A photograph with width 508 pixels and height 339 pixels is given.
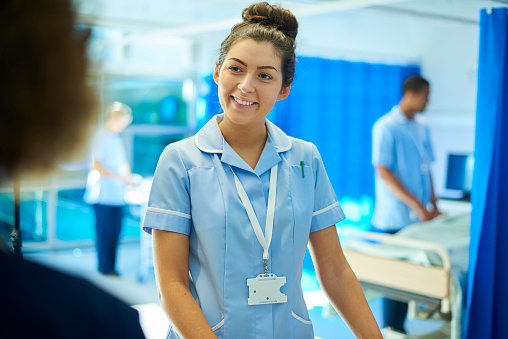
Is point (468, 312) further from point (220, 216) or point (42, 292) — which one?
point (42, 292)

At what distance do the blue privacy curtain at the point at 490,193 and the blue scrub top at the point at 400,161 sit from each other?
0.92 meters

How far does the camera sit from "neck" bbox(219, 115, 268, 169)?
1312 millimetres

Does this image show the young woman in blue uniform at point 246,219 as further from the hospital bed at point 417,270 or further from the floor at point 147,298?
the hospital bed at point 417,270

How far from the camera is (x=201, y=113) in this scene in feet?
18.2

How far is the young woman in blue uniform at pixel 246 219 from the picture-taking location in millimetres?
1169

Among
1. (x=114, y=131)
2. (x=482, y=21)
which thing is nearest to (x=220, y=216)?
(x=482, y=21)

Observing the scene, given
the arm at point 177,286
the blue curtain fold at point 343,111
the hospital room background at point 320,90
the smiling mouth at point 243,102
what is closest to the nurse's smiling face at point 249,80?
the smiling mouth at point 243,102

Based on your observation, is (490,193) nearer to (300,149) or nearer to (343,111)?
(300,149)

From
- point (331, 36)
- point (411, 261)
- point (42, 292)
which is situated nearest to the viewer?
point (42, 292)

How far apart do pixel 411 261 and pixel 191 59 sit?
4.20 meters

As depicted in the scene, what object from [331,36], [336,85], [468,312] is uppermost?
[331,36]

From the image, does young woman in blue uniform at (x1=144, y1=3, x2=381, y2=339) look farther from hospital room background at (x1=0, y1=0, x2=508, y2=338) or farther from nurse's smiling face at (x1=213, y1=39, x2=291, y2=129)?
hospital room background at (x1=0, y1=0, x2=508, y2=338)

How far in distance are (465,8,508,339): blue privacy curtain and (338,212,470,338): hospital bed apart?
0.80 feet

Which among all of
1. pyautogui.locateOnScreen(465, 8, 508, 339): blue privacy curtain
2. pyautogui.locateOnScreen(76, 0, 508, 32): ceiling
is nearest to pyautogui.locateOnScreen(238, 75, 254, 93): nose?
pyautogui.locateOnScreen(465, 8, 508, 339): blue privacy curtain
